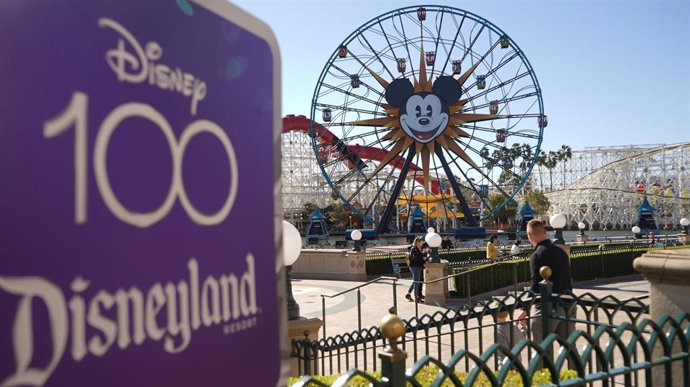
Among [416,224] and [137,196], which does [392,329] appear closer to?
[137,196]

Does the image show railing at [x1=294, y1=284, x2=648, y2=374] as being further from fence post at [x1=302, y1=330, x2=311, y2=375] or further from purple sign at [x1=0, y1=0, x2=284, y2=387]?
purple sign at [x1=0, y1=0, x2=284, y2=387]

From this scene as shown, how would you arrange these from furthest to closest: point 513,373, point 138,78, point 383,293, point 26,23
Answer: point 383,293, point 513,373, point 138,78, point 26,23

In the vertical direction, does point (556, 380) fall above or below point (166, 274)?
below

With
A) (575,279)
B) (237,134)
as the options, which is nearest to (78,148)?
(237,134)

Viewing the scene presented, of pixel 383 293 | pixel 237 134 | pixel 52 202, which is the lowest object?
pixel 383 293

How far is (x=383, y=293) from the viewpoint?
1566cm

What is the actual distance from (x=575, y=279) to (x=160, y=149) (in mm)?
17720

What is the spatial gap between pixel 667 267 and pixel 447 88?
28.3 metres

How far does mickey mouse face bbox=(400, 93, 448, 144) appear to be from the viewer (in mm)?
30906

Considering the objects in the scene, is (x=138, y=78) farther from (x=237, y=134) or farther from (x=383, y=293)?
(x=383, y=293)

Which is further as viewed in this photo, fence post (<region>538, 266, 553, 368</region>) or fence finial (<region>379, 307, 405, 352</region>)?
fence post (<region>538, 266, 553, 368</region>)

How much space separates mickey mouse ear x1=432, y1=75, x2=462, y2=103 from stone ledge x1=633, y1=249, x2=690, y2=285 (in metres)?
27.7

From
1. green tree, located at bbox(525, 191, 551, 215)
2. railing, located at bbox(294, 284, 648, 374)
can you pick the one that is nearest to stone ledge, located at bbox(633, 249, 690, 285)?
railing, located at bbox(294, 284, 648, 374)

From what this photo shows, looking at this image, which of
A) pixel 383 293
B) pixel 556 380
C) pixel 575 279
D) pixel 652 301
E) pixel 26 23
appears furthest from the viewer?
pixel 575 279
